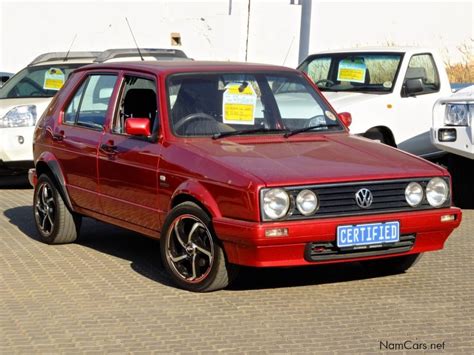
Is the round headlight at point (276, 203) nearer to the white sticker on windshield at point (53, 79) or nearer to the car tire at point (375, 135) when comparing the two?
the car tire at point (375, 135)

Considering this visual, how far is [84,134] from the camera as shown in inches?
347

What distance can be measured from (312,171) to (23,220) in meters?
4.52

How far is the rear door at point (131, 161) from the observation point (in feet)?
25.7

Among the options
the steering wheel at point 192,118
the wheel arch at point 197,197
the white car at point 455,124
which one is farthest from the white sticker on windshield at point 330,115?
the white car at point 455,124

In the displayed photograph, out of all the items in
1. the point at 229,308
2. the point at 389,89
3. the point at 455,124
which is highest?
the point at 389,89

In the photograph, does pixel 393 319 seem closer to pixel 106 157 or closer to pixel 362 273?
pixel 362 273

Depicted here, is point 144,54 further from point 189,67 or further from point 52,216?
point 189,67

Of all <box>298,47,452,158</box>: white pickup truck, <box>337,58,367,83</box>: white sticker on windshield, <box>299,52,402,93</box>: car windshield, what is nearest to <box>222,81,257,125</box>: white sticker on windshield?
<box>298,47,452,158</box>: white pickup truck

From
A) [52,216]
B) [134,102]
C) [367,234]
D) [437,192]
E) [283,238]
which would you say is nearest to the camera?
[283,238]

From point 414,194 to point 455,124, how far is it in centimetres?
365

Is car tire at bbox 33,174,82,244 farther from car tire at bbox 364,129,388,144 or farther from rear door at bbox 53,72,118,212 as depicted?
car tire at bbox 364,129,388,144

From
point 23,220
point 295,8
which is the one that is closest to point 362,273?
point 23,220

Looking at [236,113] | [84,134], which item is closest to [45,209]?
[84,134]

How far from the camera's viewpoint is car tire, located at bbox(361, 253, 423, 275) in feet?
26.0
